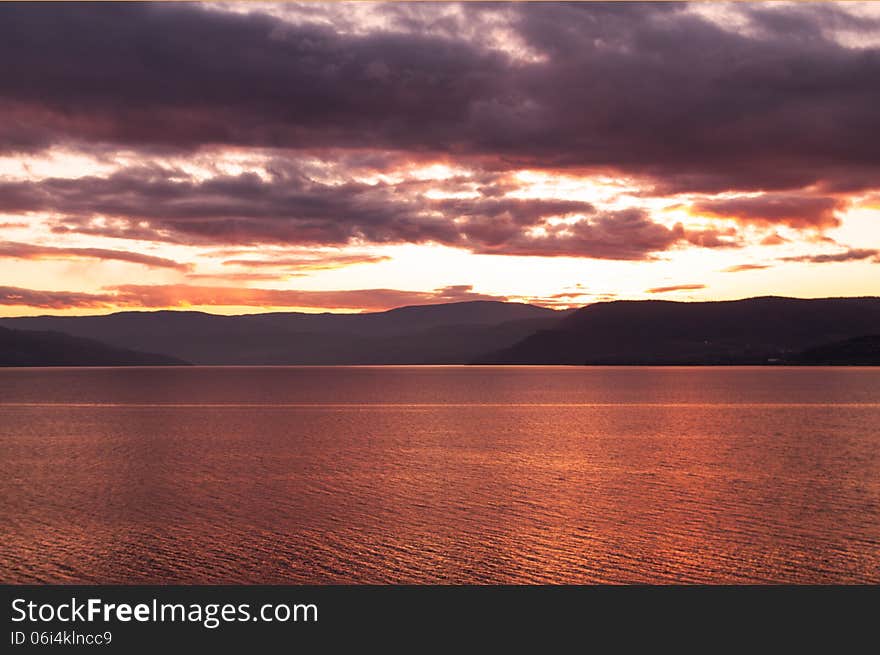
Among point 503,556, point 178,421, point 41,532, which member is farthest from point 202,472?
point 178,421

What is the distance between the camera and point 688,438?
11256cm

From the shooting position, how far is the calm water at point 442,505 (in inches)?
1747

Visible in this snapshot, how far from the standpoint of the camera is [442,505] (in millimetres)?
61625

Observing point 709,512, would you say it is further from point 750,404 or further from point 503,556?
point 750,404

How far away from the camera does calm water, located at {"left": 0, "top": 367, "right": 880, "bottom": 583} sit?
44.4 metres
